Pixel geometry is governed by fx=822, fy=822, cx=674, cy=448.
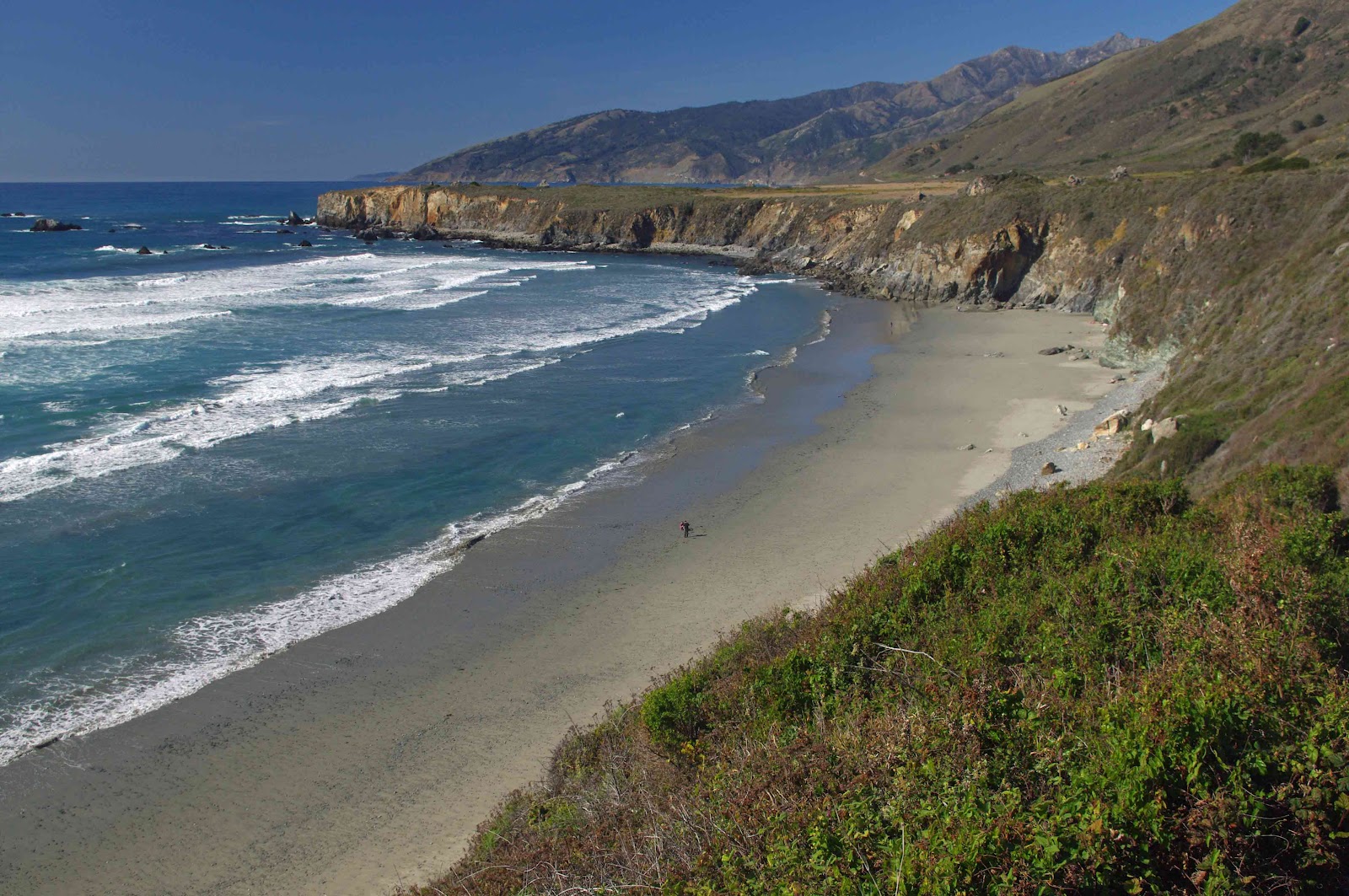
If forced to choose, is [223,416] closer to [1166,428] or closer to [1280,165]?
[1166,428]

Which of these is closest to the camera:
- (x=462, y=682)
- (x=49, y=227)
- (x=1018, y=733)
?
(x=1018, y=733)

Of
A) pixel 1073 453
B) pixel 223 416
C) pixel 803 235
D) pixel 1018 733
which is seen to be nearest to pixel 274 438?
pixel 223 416

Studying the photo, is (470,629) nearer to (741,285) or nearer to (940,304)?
(940,304)

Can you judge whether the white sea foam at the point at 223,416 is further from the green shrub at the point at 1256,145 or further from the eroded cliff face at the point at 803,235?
the green shrub at the point at 1256,145

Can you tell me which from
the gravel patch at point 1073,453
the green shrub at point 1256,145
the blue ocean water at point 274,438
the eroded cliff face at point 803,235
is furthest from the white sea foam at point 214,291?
the green shrub at point 1256,145

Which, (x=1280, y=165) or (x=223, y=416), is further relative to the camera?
(x=1280, y=165)

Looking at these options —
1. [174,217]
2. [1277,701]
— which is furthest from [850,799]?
[174,217]
